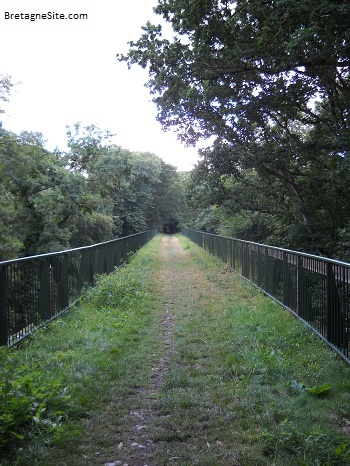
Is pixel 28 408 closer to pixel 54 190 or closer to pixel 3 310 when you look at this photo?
pixel 3 310

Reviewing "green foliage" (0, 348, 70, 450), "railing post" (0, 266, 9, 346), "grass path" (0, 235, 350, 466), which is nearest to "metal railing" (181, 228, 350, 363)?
"grass path" (0, 235, 350, 466)

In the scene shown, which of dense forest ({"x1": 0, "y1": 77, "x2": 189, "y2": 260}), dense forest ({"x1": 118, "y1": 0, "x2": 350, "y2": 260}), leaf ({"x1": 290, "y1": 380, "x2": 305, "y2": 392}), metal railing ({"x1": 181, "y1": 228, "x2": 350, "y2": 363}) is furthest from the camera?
dense forest ({"x1": 0, "y1": 77, "x2": 189, "y2": 260})

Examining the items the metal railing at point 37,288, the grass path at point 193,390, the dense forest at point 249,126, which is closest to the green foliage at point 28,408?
the grass path at point 193,390

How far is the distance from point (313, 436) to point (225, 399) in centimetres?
108

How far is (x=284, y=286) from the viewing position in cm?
831

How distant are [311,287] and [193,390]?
2.99m

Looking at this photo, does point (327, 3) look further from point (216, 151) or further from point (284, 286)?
point (216, 151)

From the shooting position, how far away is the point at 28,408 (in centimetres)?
334

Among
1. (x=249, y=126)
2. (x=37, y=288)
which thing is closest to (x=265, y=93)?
(x=249, y=126)

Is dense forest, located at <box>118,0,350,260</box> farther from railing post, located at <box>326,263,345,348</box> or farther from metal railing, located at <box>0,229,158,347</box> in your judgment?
metal railing, located at <box>0,229,158,347</box>

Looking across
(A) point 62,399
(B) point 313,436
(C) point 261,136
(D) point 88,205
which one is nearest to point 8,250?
(D) point 88,205

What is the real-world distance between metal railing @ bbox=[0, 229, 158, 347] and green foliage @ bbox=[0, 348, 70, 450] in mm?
1526

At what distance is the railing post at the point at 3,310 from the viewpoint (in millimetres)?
5208

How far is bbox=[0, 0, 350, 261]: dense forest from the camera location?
802 centimetres
